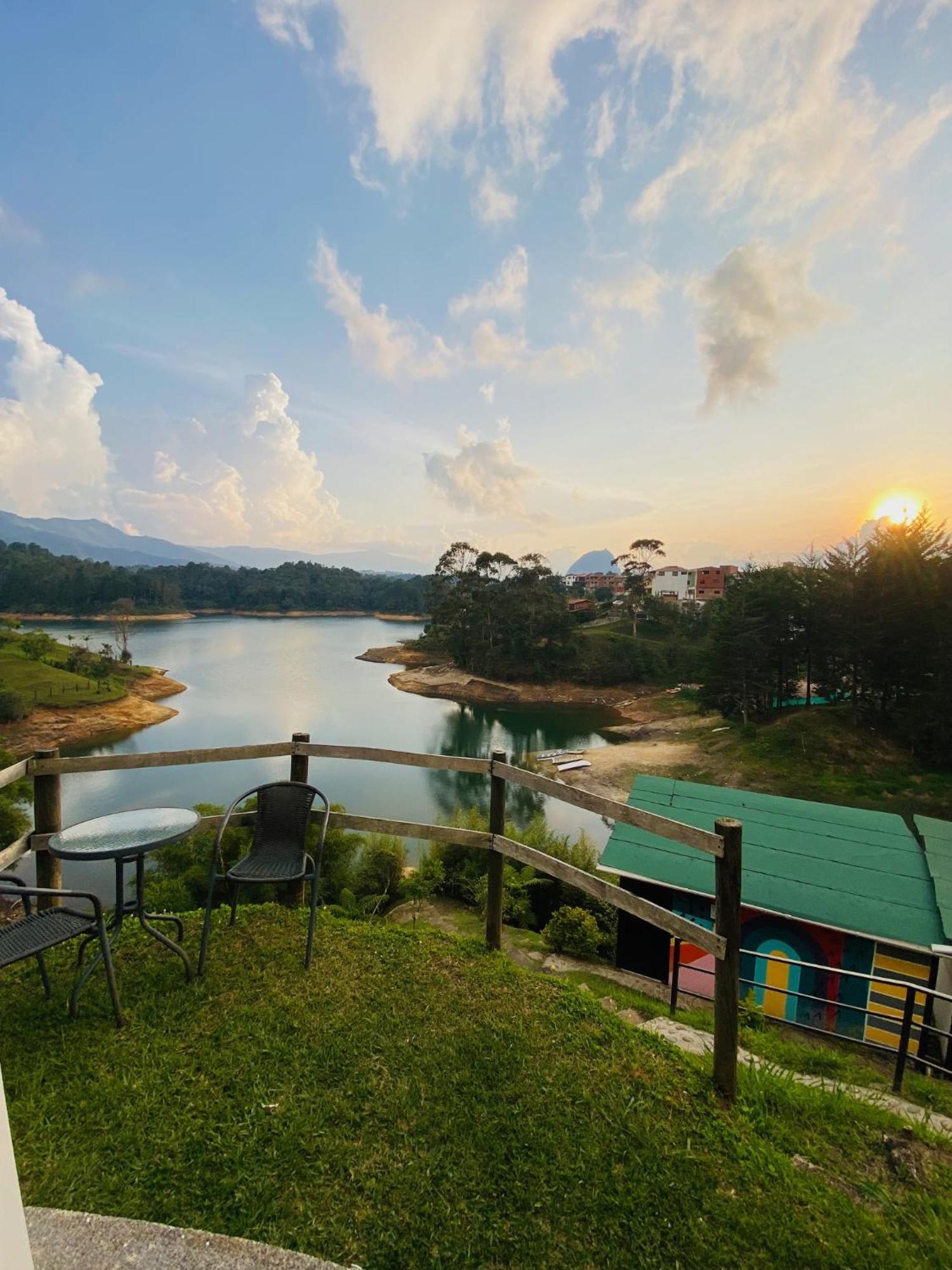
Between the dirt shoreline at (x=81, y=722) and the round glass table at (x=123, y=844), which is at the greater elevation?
the round glass table at (x=123, y=844)

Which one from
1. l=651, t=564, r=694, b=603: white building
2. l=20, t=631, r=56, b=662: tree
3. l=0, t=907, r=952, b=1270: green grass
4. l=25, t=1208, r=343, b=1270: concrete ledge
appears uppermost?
l=651, t=564, r=694, b=603: white building

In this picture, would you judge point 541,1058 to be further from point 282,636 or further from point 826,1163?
point 282,636

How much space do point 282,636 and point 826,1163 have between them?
78.1 meters

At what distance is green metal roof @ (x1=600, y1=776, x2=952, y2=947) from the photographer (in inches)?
201

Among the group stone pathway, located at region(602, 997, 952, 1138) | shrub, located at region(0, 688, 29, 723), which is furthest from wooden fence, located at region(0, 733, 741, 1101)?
shrub, located at region(0, 688, 29, 723)

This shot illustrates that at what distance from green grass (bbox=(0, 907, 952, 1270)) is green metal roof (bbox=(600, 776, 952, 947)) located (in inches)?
128

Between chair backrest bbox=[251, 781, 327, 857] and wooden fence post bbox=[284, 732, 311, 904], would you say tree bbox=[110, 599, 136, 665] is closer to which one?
wooden fence post bbox=[284, 732, 311, 904]

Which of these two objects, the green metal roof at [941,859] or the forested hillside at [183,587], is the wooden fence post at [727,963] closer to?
the green metal roof at [941,859]

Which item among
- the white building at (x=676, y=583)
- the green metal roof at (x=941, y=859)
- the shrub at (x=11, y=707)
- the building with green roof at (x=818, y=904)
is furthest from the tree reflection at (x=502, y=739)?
the white building at (x=676, y=583)

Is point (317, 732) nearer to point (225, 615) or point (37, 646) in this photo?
point (37, 646)

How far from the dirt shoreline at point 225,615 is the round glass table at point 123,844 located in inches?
3422

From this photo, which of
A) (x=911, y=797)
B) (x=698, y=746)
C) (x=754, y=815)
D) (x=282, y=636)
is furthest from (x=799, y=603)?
(x=282, y=636)

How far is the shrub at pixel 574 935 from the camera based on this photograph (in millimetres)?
7383

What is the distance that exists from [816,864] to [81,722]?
3369 cm
